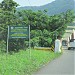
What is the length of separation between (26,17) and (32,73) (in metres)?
22.6

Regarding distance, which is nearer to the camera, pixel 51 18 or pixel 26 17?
pixel 26 17

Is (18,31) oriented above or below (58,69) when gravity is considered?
above

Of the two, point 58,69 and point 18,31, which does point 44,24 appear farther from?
point 58,69

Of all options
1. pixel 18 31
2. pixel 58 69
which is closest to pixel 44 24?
pixel 18 31

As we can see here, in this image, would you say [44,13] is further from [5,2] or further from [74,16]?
[5,2]

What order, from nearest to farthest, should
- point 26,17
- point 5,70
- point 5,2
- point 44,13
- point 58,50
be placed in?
point 5,70 → point 5,2 → point 58,50 → point 26,17 → point 44,13

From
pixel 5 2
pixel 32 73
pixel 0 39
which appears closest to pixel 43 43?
pixel 5 2

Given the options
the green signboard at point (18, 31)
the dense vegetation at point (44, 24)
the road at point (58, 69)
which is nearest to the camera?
→ the road at point (58, 69)

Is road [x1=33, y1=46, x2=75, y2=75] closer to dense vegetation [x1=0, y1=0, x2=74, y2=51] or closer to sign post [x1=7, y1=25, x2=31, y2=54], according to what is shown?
sign post [x1=7, y1=25, x2=31, y2=54]

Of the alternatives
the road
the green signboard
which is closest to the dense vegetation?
the green signboard

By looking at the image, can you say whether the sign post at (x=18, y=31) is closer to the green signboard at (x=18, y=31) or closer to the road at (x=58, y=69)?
the green signboard at (x=18, y=31)

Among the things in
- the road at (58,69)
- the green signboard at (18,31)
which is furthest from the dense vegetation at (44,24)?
the road at (58,69)

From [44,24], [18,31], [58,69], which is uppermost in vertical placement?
[44,24]

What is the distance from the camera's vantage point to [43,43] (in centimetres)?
3894
